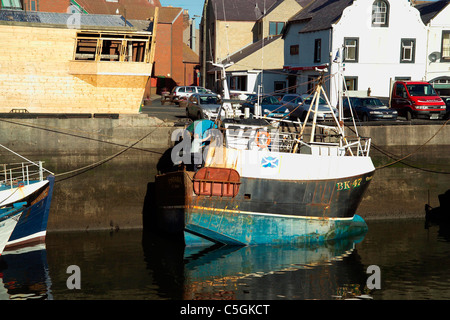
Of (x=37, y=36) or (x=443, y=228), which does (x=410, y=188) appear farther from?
(x=37, y=36)

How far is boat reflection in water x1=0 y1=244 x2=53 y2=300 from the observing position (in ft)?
52.9

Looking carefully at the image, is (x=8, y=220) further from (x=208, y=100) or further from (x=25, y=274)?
(x=208, y=100)

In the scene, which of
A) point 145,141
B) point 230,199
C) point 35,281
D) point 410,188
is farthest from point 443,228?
point 35,281

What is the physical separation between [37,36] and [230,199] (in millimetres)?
12005

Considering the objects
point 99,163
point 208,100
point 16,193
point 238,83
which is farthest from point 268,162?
point 238,83

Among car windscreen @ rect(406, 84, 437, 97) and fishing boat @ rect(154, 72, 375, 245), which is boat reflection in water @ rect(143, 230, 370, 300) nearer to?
fishing boat @ rect(154, 72, 375, 245)

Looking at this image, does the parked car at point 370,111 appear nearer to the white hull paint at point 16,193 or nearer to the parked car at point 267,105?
the parked car at point 267,105

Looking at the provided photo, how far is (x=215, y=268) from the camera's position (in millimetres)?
18547

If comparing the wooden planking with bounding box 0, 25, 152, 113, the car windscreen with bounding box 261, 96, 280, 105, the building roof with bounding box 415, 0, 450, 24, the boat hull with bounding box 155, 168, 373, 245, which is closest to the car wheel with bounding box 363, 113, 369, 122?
the car windscreen with bounding box 261, 96, 280, 105

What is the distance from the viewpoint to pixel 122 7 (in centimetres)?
6862

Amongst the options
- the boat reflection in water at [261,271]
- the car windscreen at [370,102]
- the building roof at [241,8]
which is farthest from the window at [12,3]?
the building roof at [241,8]

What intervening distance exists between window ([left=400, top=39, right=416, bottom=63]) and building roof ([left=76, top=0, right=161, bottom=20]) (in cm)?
3556

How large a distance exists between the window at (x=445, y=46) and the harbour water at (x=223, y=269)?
21.7 m

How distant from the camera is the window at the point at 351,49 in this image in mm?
39438
